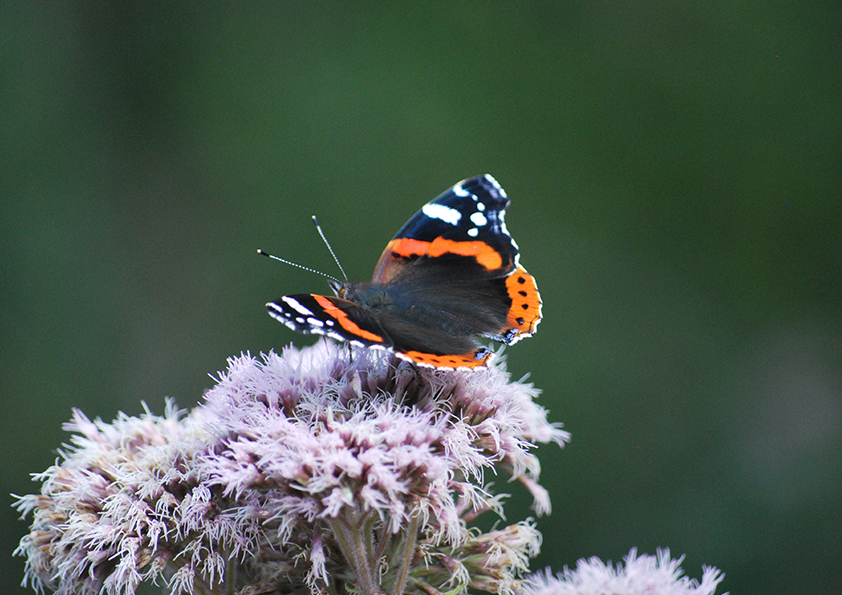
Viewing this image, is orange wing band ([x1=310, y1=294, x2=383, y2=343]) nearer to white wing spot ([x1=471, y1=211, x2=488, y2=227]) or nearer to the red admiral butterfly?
the red admiral butterfly

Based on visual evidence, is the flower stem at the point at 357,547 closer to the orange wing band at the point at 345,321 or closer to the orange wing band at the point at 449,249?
the orange wing band at the point at 345,321

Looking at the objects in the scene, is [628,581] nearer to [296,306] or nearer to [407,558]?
[407,558]

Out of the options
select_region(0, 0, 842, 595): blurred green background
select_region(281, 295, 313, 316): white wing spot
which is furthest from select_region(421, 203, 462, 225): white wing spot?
select_region(0, 0, 842, 595): blurred green background

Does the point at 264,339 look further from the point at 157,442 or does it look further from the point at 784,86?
the point at 784,86

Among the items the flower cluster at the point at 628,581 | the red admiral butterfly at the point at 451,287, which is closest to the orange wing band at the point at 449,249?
the red admiral butterfly at the point at 451,287

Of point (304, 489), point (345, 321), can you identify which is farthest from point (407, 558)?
point (345, 321)

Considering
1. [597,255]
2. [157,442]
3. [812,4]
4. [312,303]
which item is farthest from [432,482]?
[812,4]
